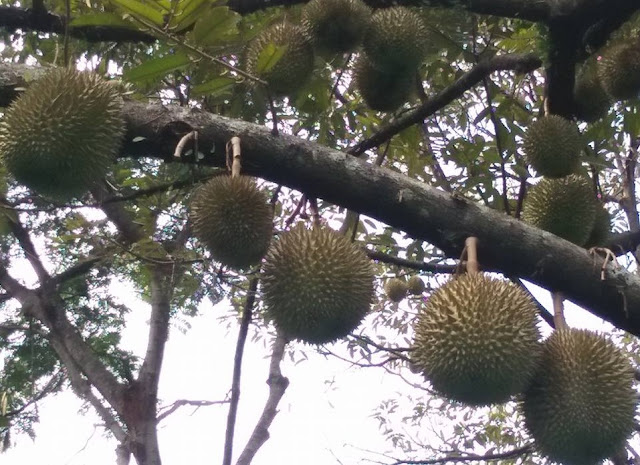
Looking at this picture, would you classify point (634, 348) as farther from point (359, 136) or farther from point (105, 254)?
point (105, 254)

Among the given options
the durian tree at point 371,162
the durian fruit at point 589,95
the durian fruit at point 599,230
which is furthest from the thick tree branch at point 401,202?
the durian fruit at point 589,95

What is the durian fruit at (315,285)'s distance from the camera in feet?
5.09

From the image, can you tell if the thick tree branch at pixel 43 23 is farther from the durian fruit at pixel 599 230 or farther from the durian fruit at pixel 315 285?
the durian fruit at pixel 599 230

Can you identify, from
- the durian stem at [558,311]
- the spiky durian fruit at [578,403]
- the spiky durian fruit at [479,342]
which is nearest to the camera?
the spiky durian fruit at [479,342]

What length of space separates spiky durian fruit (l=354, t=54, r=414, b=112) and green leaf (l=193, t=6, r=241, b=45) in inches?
27.8

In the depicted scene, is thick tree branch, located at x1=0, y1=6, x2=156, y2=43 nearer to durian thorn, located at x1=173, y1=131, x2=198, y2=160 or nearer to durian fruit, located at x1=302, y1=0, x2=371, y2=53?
durian fruit, located at x1=302, y1=0, x2=371, y2=53

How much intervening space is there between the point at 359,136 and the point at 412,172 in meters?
0.57

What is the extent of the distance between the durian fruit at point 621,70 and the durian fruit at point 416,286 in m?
2.29

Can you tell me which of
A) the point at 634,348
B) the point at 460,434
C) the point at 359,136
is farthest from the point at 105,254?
the point at 634,348

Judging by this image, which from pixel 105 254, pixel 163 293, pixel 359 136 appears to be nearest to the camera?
pixel 105 254

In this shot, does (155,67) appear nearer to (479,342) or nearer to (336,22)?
(336,22)

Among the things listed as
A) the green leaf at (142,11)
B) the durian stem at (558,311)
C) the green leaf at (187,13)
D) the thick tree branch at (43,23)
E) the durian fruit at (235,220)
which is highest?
the thick tree branch at (43,23)

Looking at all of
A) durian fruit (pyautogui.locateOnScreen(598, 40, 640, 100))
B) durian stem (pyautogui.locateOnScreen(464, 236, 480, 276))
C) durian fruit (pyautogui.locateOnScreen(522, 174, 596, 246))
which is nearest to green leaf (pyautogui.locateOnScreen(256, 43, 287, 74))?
durian stem (pyautogui.locateOnScreen(464, 236, 480, 276))

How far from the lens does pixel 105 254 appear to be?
3.38 meters
